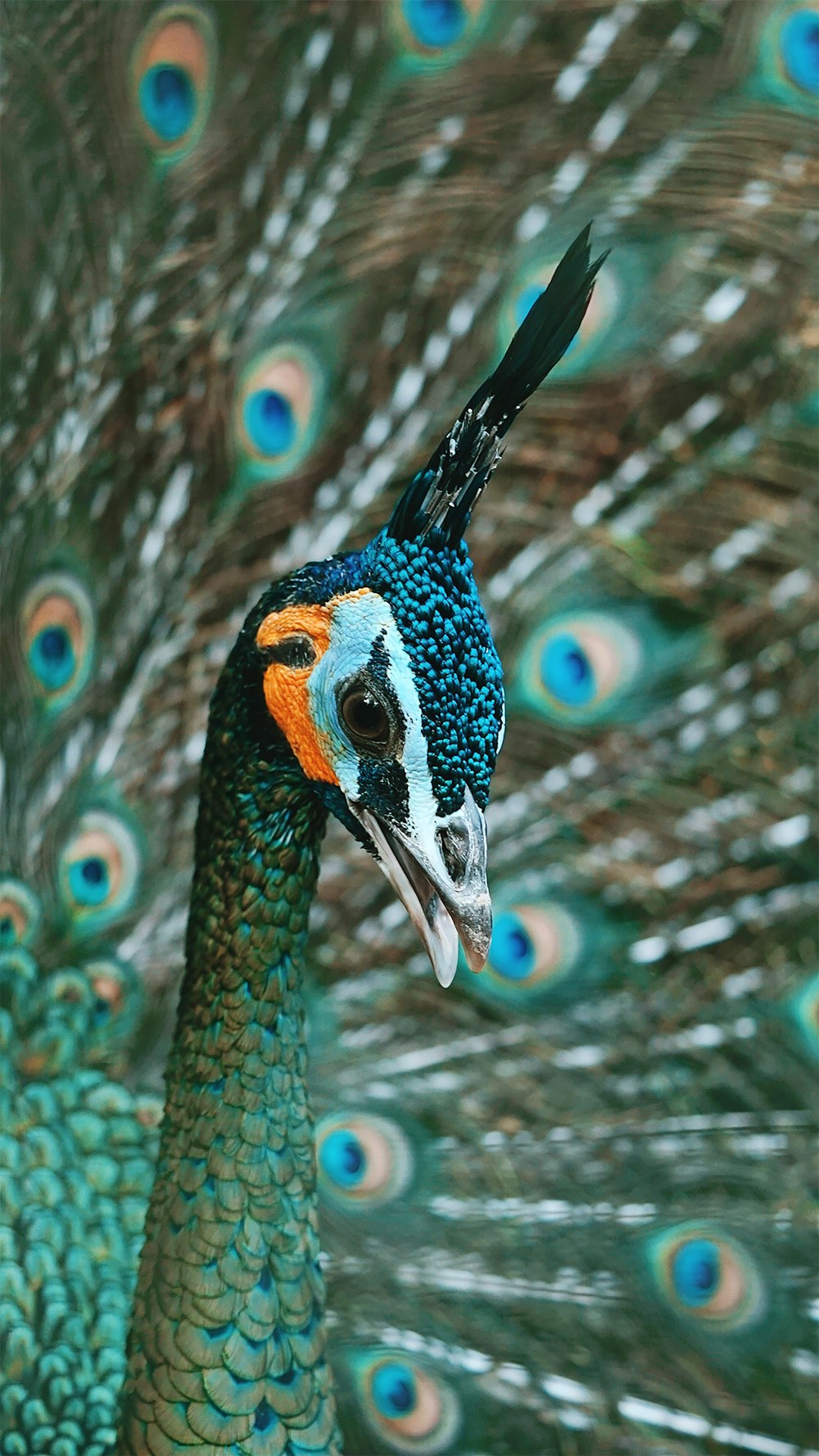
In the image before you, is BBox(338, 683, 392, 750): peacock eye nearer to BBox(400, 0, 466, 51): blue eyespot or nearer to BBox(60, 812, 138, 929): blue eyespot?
BBox(60, 812, 138, 929): blue eyespot

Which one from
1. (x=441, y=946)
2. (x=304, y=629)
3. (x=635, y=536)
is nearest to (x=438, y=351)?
(x=635, y=536)

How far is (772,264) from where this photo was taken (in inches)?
46.9

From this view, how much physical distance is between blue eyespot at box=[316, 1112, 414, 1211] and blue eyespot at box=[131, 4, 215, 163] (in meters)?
0.90

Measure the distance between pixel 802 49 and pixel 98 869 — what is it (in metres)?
0.96

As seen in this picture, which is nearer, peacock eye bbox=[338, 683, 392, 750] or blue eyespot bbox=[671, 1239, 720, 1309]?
peacock eye bbox=[338, 683, 392, 750]

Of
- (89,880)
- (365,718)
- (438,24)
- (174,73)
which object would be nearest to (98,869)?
(89,880)

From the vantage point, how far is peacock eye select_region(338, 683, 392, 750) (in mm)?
674

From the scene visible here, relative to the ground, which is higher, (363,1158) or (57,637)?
(57,637)

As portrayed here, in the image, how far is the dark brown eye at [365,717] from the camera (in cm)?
67

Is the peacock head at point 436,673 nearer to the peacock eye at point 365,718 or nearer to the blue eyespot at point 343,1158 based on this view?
the peacock eye at point 365,718

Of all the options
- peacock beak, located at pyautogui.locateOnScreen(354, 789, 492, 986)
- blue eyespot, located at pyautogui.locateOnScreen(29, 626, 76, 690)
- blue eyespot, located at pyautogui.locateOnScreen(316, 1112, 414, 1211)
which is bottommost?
blue eyespot, located at pyautogui.locateOnScreen(316, 1112, 414, 1211)

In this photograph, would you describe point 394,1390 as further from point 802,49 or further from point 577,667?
point 802,49

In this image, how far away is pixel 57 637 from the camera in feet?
3.80

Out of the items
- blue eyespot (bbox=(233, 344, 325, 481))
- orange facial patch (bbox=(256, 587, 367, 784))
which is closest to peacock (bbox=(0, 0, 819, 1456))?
blue eyespot (bbox=(233, 344, 325, 481))
